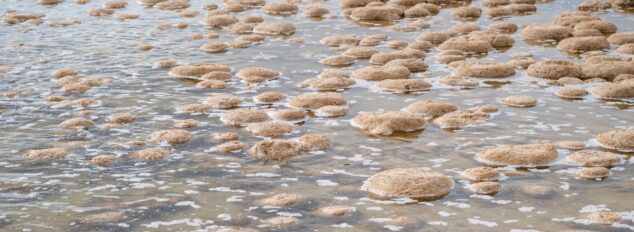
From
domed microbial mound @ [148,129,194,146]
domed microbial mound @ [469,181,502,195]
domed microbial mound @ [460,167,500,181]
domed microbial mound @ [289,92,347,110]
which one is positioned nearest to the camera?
domed microbial mound @ [469,181,502,195]

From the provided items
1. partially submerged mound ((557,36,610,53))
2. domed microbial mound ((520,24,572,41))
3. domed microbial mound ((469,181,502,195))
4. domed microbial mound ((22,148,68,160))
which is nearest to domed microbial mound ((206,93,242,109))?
domed microbial mound ((22,148,68,160))

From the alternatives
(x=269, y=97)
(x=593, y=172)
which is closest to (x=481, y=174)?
(x=593, y=172)

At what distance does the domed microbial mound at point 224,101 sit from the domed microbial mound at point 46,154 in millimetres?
2486

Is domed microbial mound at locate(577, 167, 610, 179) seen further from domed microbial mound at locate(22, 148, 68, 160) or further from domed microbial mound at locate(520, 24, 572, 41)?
domed microbial mound at locate(520, 24, 572, 41)

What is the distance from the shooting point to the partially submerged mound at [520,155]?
975 centimetres

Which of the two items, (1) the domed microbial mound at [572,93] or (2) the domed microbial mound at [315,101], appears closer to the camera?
(2) the domed microbial mound at [315,101]

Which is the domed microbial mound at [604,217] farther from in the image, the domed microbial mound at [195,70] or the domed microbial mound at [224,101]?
the domed microbial mound at [195,70]

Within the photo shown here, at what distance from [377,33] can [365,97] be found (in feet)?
14.1

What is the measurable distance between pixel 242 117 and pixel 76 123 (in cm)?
212

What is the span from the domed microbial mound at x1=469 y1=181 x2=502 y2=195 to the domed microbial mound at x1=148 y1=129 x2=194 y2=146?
3.62 meters

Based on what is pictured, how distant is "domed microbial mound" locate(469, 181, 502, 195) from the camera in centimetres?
897

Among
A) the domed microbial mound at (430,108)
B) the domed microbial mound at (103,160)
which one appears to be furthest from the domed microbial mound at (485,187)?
the domed microbial mound at (103,160)

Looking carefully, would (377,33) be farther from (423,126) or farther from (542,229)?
(542,229)

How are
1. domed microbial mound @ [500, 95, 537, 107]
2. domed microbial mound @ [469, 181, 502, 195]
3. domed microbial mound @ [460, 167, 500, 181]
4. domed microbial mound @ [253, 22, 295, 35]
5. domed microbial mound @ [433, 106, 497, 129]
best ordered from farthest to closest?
1. domed microbial mound @ [253, 22, 295, 35]
2. domed microbial mound @ [500, 95, 537, 107]
3. domed microbial mound @ [433, 106, 497, 129]
4. domed microbial mound @ [460, 167, 500, 181]
5. domed microbial mound @ [469, 181, 502, 195]
